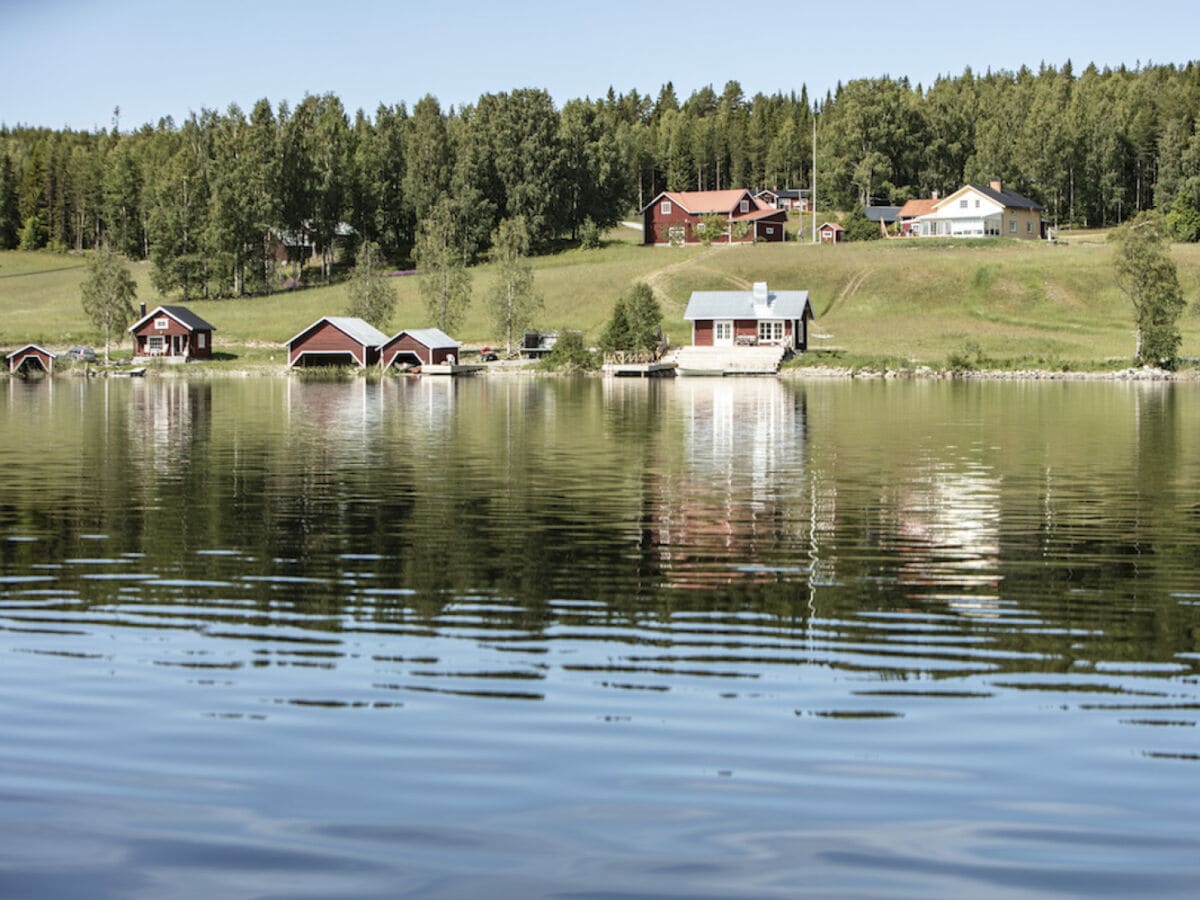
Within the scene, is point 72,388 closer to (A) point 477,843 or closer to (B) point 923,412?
(B) point 923,412

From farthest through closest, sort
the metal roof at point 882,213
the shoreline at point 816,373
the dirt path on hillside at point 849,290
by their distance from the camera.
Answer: the metal roof at point 882,213, the dirt path on hillside at point 849,290, the shoreline at point 816,373

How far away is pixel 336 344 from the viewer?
369ft

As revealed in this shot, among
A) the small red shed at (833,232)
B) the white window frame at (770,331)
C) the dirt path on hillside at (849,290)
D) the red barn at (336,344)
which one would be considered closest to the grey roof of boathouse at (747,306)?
the white window frame at (770,331)

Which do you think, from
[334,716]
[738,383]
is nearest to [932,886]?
[334,716]

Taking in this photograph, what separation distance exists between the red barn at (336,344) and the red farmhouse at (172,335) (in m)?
10.1

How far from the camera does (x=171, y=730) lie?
12.5 m

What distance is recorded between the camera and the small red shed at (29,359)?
11412 centimetres

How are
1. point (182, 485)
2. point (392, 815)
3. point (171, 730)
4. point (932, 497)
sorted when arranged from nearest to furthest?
point (392, 815) → point (171, 730) → point (932, 497) → point (182, 485)

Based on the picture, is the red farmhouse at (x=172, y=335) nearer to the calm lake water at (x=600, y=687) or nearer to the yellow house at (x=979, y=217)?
the yellow house at (x=979, y=217)

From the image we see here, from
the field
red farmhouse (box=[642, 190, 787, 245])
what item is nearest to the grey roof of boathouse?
the field

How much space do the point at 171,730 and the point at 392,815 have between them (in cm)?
341

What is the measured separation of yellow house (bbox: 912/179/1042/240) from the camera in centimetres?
15725

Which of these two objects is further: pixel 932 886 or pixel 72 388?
pixel 72 388

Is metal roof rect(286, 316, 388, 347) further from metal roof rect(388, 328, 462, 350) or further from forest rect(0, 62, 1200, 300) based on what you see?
forest rect(0, 62, 1200, 300)
